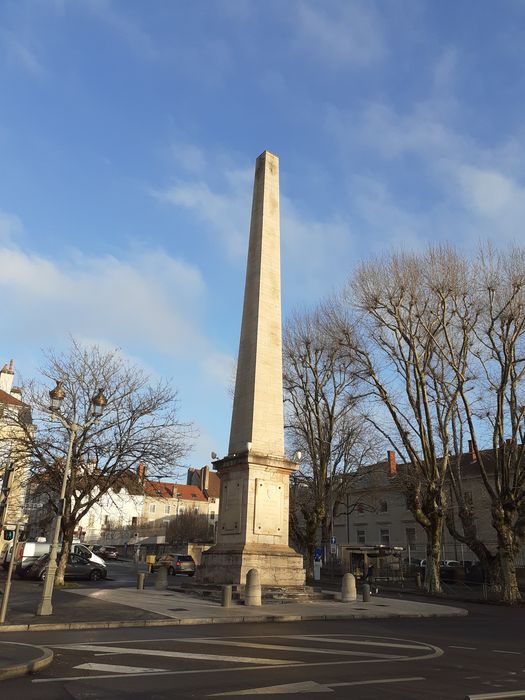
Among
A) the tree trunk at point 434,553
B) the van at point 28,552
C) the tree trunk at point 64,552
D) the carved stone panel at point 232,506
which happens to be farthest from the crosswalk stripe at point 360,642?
the van at point 28,552

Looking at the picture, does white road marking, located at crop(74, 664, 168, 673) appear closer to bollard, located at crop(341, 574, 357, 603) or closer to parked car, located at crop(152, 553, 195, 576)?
bollard, located at crop(341, 574, 357, 603)

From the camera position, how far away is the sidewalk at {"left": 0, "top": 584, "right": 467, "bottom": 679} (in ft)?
38.6

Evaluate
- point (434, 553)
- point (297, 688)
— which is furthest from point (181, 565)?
point (297, 688)

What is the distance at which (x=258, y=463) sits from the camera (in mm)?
18422

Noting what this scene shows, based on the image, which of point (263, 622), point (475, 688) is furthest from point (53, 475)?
point (475, 688)

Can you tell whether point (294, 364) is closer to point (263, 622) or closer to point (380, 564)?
point (380, 564)

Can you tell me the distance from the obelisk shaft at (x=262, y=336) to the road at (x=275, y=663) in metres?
7.26

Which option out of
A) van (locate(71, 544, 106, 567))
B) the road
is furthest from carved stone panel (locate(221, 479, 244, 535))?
van (locate(71, 544, 106, 567))

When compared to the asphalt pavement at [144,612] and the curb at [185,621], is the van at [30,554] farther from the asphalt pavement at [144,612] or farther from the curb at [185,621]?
the curb at [185,621]

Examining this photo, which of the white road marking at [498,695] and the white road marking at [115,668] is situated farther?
the white road marking at [115,668]

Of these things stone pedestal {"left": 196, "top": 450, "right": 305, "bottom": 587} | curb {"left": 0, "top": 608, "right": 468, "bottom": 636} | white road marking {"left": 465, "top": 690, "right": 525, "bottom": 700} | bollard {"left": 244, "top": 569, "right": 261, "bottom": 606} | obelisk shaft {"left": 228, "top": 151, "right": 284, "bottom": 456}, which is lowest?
curb {"left": 0, "top": 608, "right": 468, "bottom": 636}

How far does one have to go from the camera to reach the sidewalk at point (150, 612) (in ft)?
38.6

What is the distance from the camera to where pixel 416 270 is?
2547 cm

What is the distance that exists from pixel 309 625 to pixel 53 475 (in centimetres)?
1301
